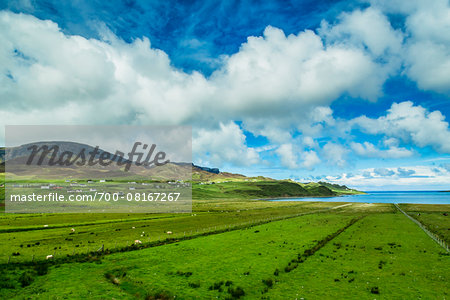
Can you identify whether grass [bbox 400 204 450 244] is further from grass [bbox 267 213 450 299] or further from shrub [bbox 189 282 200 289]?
shrub [bbox 189 282 200 289]

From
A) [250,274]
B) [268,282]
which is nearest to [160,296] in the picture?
[250,274]

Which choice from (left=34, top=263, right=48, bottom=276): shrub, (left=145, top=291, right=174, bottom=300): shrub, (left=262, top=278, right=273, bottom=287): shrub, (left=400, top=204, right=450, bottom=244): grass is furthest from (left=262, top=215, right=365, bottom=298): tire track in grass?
(left=34, top=263, right=48, bottom=276): shrub

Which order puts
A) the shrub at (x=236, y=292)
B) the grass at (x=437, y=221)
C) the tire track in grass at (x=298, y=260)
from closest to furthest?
the shrub at (x=236, y=292) → the tire track in grass at (x=298, y=260) → the grass at (x=437, y=221)

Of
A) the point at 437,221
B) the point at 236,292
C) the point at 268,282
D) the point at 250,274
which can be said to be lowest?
the point at 437,221

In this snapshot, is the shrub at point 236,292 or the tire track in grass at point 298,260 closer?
the shrub at point 236,292

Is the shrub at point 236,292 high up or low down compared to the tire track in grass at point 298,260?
up

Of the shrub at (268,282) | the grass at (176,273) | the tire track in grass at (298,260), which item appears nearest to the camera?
the grass at (176,273)

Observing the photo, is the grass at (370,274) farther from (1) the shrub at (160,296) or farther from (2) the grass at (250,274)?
(1) the shrub at (160,296)

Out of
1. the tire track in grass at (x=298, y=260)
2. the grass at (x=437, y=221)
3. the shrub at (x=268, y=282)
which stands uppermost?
the shrub at (x=268, y=282)

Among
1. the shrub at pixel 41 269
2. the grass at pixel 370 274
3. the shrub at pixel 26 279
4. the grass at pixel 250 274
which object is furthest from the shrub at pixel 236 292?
the shrub at pixel 41 269

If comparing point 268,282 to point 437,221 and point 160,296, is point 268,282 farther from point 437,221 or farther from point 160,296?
point 437,221

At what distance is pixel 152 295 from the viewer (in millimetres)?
22281

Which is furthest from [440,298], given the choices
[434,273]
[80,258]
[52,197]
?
[52,197]

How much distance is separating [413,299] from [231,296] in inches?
639
